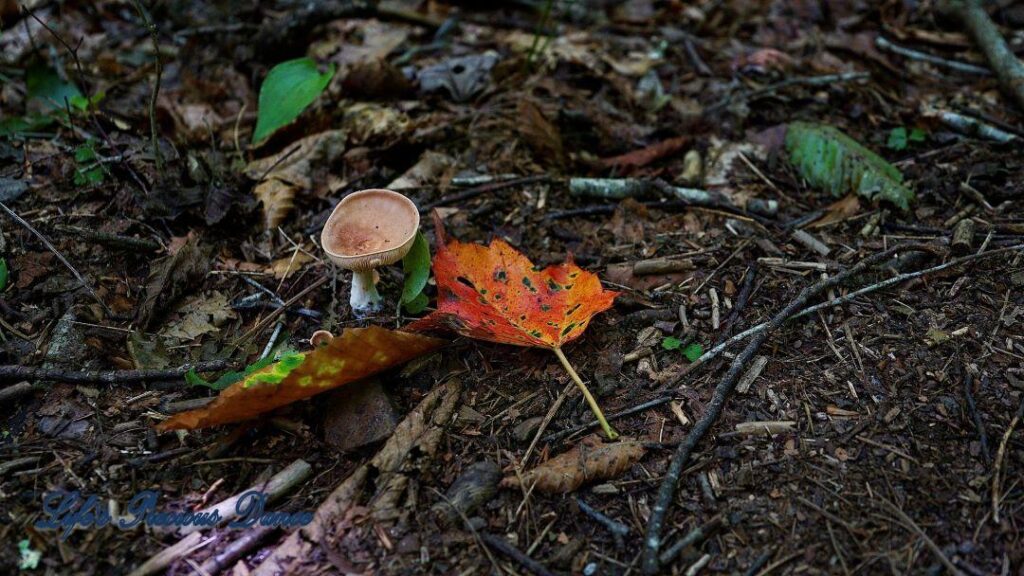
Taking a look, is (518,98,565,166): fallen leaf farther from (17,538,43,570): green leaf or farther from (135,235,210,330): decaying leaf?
(17,538,43,570): green leaf

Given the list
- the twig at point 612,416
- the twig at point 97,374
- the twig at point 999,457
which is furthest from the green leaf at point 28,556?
the twig at point 999,457

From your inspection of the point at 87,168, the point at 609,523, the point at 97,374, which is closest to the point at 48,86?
the point at 87,168

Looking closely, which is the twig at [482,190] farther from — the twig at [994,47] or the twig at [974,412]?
the twig at [994,47]

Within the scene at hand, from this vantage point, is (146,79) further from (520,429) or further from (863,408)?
(863,408)

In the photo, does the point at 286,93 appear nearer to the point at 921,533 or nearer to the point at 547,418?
the point at 547,418

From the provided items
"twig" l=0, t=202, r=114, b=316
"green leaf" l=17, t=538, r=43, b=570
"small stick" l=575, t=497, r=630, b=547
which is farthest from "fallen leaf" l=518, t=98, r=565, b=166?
"green leaf" l=17, t=538, r=43, b=570
